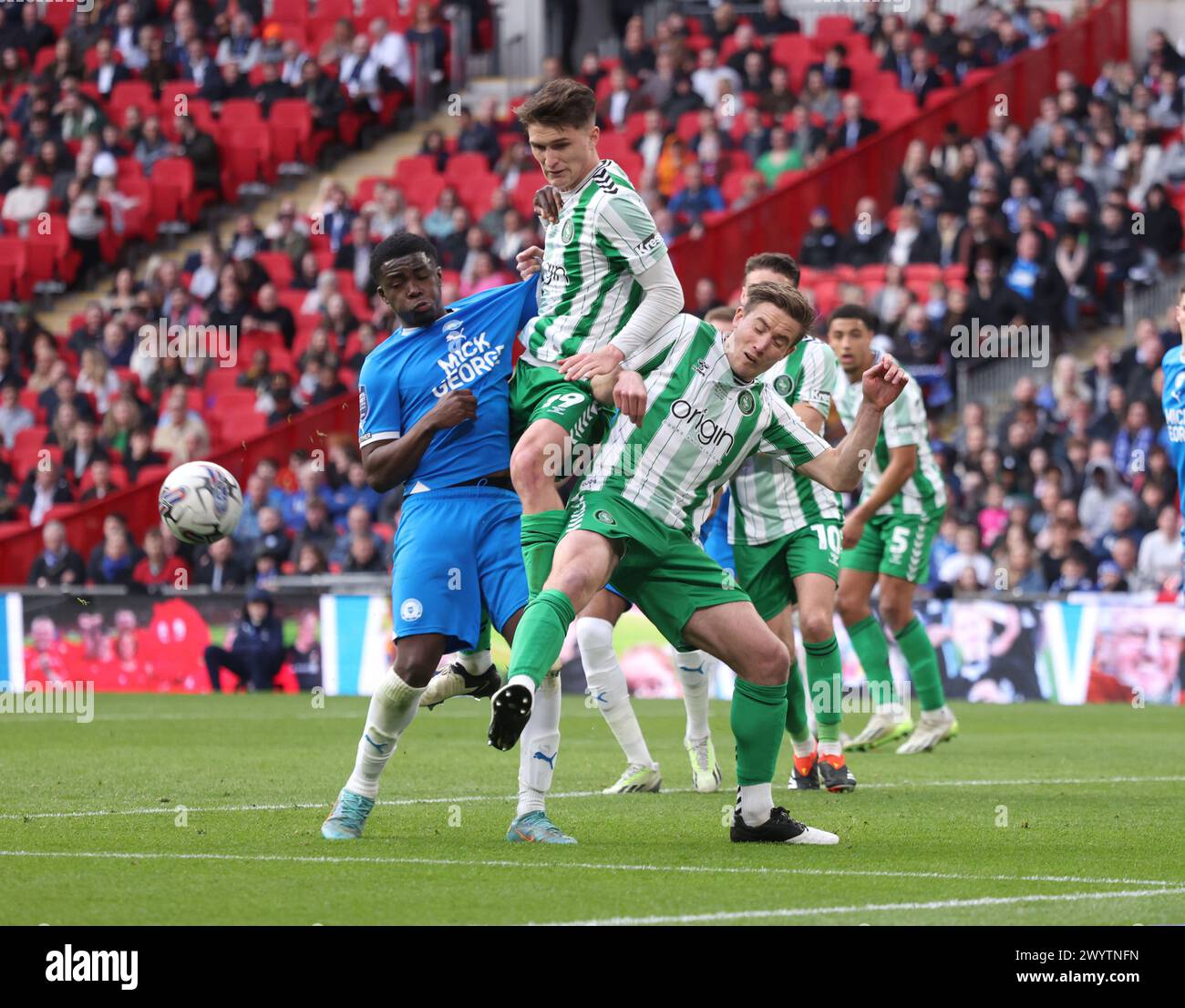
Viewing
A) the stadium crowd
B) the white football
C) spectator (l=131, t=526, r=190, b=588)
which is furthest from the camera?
spectator (l=131, t=526, r=190, b=588)

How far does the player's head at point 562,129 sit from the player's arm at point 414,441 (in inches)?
37.5

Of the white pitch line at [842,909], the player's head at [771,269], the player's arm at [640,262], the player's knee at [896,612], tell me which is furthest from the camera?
the player's knee at [896,612]

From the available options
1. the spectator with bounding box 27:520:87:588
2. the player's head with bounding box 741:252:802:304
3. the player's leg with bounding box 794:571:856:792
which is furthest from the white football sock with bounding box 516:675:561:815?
the spectator with bounding box 27:520:87:588

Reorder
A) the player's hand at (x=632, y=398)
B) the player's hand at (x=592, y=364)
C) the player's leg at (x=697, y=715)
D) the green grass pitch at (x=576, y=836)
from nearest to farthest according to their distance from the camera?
the green grass pitch at (x=576, y=836), the player's hand at (x=632, y=398), the player's hand at (x=592, y=364), the player's leg at (x=697, y=715)

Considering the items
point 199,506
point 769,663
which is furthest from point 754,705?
point 199,506

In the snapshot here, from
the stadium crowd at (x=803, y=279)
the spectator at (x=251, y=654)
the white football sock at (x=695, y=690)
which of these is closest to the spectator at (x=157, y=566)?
the stadium crowd at (x=803, y=279)

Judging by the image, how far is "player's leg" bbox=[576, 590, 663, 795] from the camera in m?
9.32

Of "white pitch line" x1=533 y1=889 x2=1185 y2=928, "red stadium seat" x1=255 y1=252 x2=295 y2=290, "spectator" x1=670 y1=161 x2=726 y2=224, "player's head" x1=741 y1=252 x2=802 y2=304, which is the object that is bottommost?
"white pitch line" x1=533 y1=889 x2=1185 y2=928

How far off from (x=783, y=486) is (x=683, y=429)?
288 centimetres

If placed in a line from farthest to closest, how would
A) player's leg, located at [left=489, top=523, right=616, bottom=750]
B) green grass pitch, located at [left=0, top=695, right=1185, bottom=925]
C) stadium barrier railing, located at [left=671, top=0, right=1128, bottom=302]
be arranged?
1. stadium barrier railing, located at [left=671, top=0, right=1128, bottom=302]
2. player's leg, located at [left=489, top=523, right=616, bottom=750]
3. green grass pitch, located at [left=0, top=695, right=1185, bottom=925]

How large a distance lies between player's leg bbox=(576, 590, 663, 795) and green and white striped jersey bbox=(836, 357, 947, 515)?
2555 millimetres

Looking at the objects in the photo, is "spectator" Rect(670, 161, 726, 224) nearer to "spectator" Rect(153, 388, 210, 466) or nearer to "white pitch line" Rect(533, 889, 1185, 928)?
"spectator" Rect(153, 388, 210, 466)

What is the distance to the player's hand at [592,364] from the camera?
7.25m

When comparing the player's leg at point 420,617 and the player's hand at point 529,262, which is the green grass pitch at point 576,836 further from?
the player's hand at point 529,262
